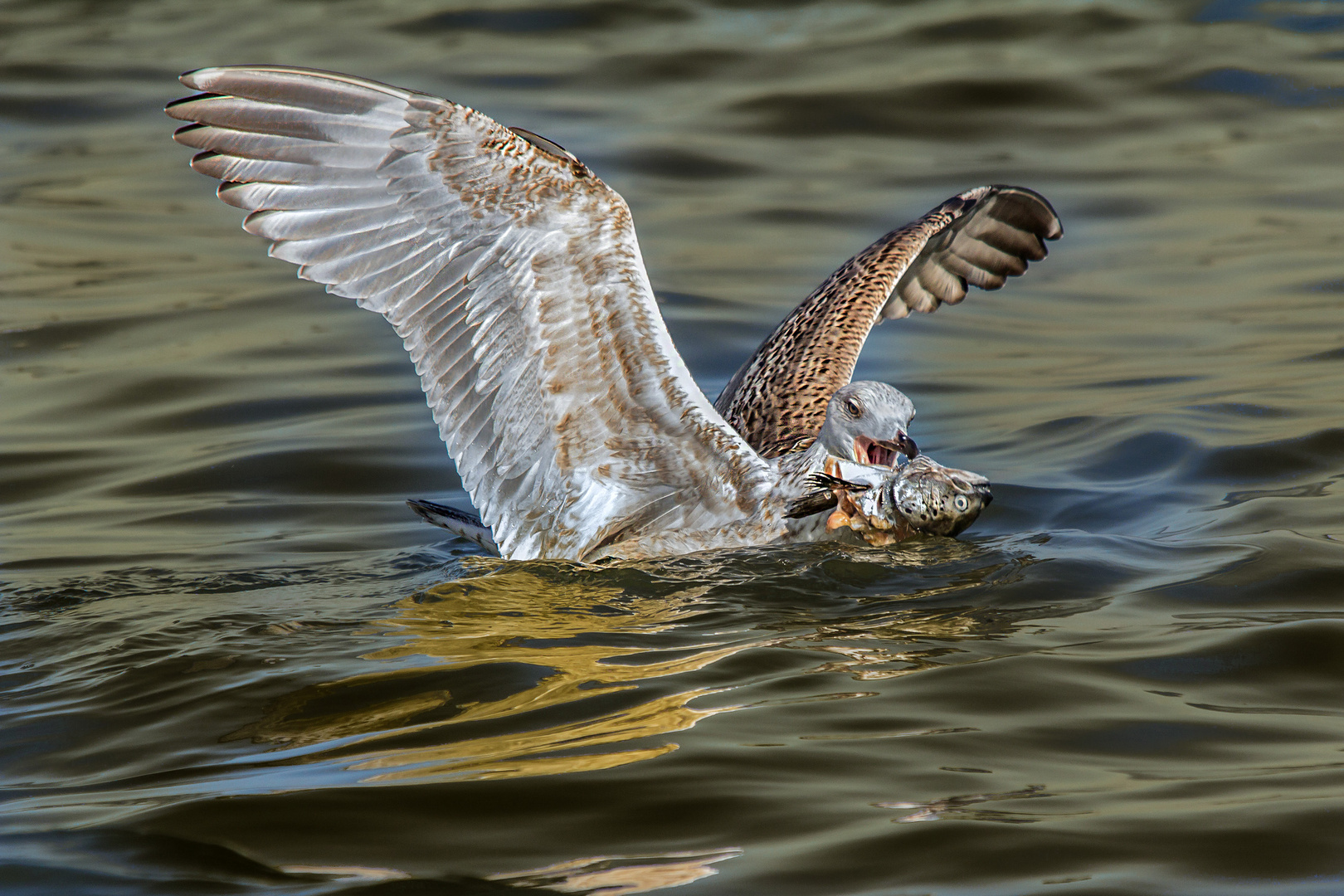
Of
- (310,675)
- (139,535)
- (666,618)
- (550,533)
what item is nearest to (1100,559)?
(666,618)

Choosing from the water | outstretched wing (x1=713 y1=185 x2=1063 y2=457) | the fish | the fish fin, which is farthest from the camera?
outstretched wing (x1=713 y1=185 x2=1063 y2=457)

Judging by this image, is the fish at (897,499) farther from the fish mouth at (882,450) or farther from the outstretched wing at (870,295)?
the outstretched wing at (870,295)

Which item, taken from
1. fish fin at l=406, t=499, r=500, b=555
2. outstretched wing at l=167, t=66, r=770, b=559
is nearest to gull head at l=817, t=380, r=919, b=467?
outstretched wing at l=167, t=66, r=770, b=559

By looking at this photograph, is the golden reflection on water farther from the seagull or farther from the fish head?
the fish head

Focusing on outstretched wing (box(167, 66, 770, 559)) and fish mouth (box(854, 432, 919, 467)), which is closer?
outstretched wing (box(167, 66, 770, 559))

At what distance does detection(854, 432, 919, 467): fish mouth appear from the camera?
492 centimetres

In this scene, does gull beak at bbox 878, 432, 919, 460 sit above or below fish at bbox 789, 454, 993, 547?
above

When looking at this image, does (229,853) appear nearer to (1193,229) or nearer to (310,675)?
(310,675)

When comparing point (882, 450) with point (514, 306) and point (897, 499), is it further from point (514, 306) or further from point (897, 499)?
point (514, 306)

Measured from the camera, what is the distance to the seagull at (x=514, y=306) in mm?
4715

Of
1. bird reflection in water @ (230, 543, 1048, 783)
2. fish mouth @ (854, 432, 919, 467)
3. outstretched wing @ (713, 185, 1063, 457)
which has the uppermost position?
outstretched wing @ (713, 185, 1063, 457)

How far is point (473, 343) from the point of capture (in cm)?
495

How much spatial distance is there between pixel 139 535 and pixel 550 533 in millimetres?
1825

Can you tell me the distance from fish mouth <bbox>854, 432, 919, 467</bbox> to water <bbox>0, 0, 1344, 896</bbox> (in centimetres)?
33
